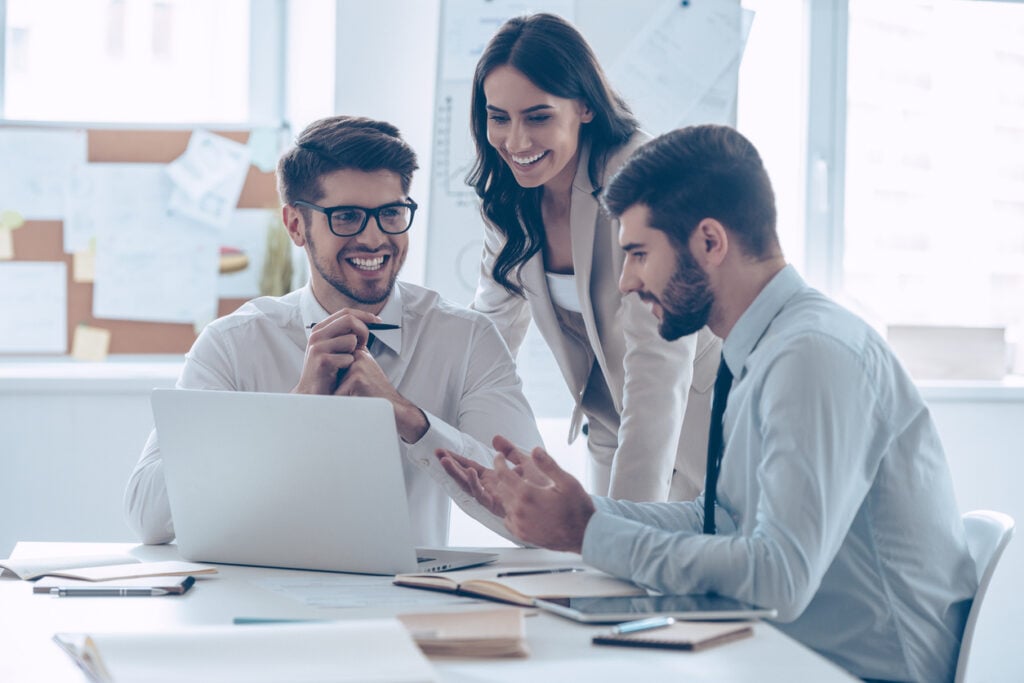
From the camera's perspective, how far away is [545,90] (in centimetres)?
213

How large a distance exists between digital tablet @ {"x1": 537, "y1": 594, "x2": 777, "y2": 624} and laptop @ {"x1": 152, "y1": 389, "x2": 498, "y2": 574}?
10.0 inches

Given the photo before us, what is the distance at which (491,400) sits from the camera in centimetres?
204

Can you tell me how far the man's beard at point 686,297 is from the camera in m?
1.56

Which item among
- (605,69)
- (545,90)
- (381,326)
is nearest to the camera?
(381,326)

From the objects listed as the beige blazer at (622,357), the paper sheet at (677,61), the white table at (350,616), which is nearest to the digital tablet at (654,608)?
the white table at (350,616)

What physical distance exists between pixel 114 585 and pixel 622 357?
3.73 feet

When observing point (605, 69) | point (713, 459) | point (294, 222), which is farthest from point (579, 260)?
point (605, 69)

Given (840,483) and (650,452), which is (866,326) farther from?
(650,452)

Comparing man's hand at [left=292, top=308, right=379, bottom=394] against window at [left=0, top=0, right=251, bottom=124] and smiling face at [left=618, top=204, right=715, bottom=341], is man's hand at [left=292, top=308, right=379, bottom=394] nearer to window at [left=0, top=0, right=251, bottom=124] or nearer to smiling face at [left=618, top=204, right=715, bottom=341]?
smiling face at [left=618, top=204, right=715, bottom=341]

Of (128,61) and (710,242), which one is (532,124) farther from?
(128,61)

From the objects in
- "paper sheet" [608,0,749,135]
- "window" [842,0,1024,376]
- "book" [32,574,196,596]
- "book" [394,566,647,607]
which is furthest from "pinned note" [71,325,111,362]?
"window" [842,0,1024,376]

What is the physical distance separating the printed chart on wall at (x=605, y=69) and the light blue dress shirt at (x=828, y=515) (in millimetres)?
1762

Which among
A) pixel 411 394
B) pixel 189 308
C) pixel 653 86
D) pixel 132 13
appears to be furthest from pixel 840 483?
pixel 132 13

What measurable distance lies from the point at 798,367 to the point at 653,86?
2.10 m
